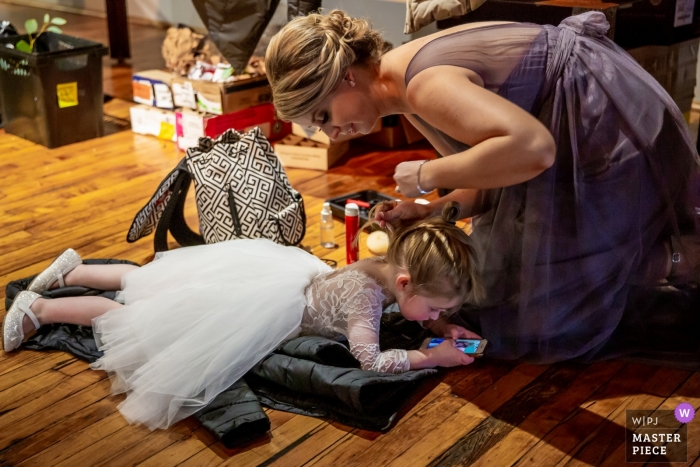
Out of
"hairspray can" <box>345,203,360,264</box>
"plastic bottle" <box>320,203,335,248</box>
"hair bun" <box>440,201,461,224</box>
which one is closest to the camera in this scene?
"hair bun" <box>440,201,461,224</box>

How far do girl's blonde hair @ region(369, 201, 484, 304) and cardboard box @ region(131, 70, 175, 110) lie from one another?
2113 millimetres

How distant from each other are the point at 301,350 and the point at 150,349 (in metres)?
0.35

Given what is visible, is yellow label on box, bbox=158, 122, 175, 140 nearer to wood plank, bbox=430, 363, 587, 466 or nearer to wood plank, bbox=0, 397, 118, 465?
wood plank, bbox=0, 397, 118, 465

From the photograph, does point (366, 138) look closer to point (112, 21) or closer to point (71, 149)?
point (71, 149)

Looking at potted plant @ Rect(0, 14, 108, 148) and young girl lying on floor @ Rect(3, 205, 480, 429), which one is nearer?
young girl lying on floor @ Rect(3, 205, 480, 429)

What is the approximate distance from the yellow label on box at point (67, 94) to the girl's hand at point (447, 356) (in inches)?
92.2

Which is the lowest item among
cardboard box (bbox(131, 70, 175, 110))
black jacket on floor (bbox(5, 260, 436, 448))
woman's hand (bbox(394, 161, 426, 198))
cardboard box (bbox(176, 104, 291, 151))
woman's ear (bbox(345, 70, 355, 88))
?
black jacket on floor (bbox(5, 260, 436, 448))

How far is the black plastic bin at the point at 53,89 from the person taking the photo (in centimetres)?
344

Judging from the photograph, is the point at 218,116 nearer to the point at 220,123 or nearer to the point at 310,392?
the point at 220,123

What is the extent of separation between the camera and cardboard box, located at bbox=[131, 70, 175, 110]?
3.63 metres

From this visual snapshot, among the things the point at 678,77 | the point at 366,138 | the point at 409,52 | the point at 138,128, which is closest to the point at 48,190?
the point at 138,128

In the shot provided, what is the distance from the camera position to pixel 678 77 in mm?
3092

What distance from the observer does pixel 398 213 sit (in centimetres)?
195

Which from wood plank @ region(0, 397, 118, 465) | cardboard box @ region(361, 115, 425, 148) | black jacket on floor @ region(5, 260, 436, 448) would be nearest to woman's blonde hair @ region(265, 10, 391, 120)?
black jacket on floor @ region(5, 260, 436, 448)
